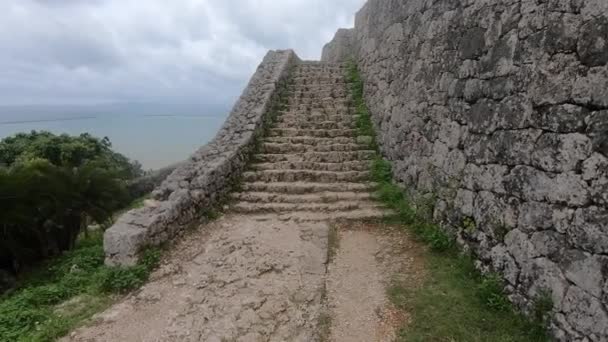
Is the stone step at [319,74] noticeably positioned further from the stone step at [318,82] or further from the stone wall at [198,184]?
the stone wall at [198,184]

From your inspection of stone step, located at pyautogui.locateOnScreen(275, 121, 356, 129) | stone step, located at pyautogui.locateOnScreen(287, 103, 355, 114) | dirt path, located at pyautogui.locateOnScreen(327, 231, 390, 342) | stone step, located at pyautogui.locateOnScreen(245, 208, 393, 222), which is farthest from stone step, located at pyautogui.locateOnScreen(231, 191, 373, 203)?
stone step, located at pyautogui.locateOnScreen(287, 103, 355, 114)

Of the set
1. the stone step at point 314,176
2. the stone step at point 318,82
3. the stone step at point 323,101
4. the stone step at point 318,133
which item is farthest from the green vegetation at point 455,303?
the stone step at point 318,82

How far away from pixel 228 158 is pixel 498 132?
4047 millimetres

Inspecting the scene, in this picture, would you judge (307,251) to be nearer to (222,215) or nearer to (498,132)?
(222,215)

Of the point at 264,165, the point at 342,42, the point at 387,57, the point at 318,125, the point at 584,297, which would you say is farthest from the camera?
the point at 342,42

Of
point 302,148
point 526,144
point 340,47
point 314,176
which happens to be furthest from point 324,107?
point 340,47

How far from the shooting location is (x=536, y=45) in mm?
3207

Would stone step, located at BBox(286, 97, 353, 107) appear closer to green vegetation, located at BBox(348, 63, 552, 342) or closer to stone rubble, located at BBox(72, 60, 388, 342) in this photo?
stone rubble, located at BBox(72, 60, 388, 342)

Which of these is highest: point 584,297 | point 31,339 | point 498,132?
point 498,132

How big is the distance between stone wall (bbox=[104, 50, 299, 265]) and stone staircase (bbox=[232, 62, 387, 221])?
33 centimetres

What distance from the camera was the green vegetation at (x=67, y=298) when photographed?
357 cm

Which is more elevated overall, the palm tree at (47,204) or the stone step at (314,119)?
the stone step at (314,119)

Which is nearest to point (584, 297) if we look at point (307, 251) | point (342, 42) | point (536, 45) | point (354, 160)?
point (536, 45)

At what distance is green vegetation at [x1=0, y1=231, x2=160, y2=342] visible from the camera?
3.57 metres
